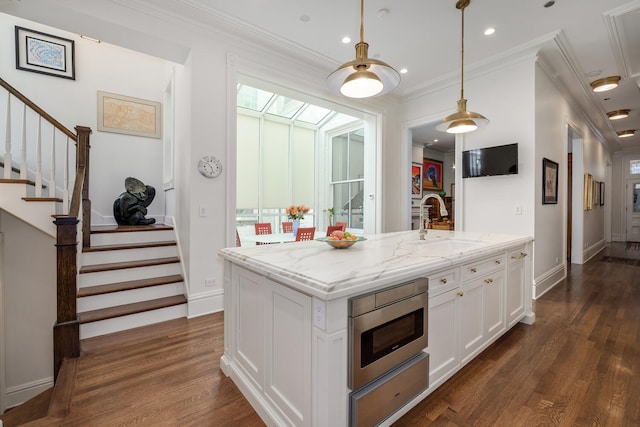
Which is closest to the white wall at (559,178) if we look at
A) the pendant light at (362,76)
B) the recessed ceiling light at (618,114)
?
the recessed ceiling light at (618,114)

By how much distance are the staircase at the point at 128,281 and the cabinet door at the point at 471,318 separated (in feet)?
8.76

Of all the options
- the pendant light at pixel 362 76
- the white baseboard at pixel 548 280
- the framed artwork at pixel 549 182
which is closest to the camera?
the pendant light at pixel 362 76

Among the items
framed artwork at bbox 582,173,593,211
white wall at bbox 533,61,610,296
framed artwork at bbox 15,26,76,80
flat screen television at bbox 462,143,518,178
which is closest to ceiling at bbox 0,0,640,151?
white wall at bbox 533,61,610,296

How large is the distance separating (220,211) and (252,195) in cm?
317

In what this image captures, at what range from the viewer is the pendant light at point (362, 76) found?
6.04 feet

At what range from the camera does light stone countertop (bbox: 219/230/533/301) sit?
1.18m

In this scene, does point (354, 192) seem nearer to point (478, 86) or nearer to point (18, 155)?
point (478, 86)

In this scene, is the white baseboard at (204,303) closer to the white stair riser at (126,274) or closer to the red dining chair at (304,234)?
the white stair riser at (126,274)

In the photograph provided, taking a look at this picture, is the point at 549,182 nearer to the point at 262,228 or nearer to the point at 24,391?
the point at 262,228

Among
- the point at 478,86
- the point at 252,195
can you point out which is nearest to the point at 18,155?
the point at 252,195

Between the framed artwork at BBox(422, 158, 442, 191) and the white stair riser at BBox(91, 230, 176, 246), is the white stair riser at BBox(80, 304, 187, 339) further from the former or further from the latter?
the framed artwork at BBox(422, 158, 442, 191)

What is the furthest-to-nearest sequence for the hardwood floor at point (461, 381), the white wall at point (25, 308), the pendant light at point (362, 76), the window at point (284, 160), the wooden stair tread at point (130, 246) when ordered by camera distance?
1. the window at point (284, 160)
2. the wooden stair tread at point (130, 246)
3. the white wall at point (25, 308)
4. the pendant light at point (362, 76)
5. the hardwood floor at point (461, 381)

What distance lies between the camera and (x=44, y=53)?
3.98 m

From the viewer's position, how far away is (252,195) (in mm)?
6340
